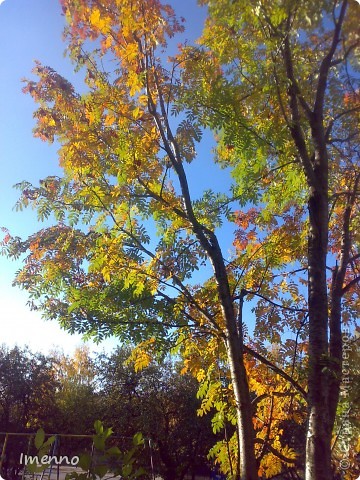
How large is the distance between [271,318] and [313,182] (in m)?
1.15

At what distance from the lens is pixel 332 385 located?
2.25 meters

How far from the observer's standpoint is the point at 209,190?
3.04 meters

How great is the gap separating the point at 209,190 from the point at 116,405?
337 inches

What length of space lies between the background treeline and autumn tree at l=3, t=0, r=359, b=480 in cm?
696

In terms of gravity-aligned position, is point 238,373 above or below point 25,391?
below

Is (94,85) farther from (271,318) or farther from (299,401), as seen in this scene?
(299,401)

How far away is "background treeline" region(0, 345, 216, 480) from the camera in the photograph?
32.3ft

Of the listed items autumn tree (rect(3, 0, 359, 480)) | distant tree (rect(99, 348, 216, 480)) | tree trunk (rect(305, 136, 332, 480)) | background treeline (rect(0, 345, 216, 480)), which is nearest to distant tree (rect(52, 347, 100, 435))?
background treeline (rect(0, 345, 216, 480))

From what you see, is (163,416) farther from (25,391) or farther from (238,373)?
(238,373)

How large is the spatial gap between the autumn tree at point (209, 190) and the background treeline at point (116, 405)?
22.8ft

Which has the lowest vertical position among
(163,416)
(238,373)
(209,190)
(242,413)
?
(242,413)

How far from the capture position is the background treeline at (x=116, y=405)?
984cm

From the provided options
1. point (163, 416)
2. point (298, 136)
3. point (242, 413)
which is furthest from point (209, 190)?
point (163, 416)

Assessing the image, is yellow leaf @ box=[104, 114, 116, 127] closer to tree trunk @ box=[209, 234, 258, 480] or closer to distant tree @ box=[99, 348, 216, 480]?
tree trunk @ box=[209, 234, 258, 480]
